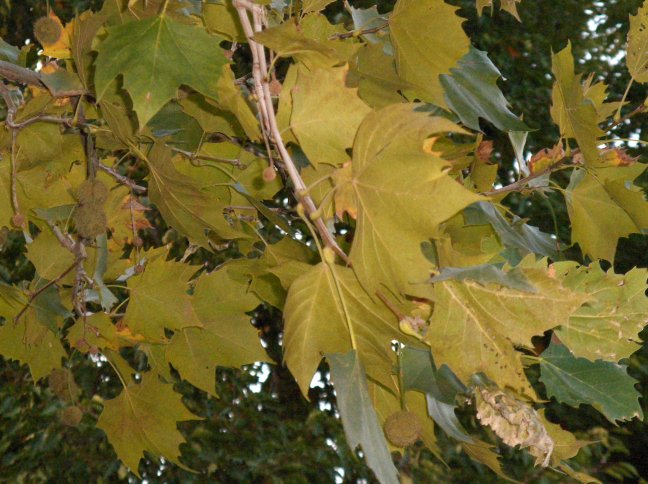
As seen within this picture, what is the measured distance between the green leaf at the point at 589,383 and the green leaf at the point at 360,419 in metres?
0.20

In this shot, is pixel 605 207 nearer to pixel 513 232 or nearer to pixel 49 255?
pixel 513 232

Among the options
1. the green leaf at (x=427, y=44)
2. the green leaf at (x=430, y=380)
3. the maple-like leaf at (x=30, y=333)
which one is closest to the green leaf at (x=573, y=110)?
the green leaf at (x=427, y=44)

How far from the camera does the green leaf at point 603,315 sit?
643mm

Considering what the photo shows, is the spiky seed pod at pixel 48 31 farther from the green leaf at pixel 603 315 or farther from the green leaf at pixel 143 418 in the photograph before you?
the green leaf at pixel 603 315

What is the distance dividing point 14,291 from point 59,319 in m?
0.04

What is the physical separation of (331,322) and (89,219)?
0.25 metres

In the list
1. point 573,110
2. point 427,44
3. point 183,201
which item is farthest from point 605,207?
point 183,201

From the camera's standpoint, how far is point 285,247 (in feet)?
2.24

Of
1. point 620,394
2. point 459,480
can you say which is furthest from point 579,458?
point 620,394

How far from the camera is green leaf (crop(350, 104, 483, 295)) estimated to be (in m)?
0.46

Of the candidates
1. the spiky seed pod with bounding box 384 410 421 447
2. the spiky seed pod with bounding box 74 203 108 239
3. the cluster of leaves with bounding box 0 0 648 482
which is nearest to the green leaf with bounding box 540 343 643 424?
the cluster of leaves with bounding box 0 0 648 482

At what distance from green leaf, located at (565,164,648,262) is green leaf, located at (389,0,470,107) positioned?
0.59ft

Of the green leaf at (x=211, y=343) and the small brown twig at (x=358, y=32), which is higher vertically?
the small brown twig at (x=358, y=32)

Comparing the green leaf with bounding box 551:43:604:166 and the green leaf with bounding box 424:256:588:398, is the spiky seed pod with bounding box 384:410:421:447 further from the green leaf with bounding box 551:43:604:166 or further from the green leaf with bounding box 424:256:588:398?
the green leaf with bounding box 551:43:604:166
